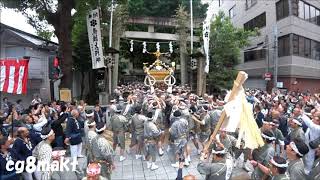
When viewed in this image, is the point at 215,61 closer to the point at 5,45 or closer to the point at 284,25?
the point at 284,25

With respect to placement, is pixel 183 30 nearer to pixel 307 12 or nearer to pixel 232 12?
pixel 307 12

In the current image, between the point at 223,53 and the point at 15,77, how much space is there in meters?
23.2

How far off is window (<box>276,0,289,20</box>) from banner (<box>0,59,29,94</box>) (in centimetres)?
2639

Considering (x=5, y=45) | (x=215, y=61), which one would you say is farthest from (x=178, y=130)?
(x=215, y=61)

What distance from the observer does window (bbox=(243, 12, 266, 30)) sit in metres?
35.9

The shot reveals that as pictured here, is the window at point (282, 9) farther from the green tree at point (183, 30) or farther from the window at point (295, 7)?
the green tree at point (183, 30)

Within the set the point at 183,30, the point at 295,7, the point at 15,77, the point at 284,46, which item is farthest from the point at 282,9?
the point at 15,77

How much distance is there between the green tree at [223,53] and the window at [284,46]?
283cm

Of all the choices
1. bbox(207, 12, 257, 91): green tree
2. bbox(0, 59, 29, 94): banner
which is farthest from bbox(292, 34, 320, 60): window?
bbox(0, 59, 29, 94): banner

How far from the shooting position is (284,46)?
1240 inches

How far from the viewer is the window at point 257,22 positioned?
35.9 metres

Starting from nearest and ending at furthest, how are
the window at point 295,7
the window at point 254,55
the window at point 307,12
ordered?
the window at point 295,7 → the window at point 307,12 → the window at point 254,55

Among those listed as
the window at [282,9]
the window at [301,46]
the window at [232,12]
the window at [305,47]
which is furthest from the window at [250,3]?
the window at [301,46]

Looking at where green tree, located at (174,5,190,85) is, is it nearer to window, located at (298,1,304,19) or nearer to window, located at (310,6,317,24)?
window, located at (298,1,304,19)
